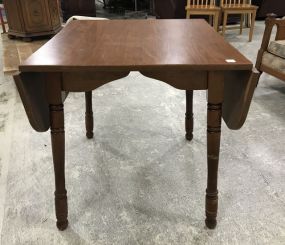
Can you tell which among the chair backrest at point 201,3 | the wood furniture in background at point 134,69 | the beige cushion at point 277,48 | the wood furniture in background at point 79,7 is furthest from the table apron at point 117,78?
the wood furniture in background at point 79,7

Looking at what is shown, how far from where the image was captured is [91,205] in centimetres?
145

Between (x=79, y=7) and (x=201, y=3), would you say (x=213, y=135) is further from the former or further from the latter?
(x=79, y=7)

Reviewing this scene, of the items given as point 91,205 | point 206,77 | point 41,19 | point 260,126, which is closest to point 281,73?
point 260,126

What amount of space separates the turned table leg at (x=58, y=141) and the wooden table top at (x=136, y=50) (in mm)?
90

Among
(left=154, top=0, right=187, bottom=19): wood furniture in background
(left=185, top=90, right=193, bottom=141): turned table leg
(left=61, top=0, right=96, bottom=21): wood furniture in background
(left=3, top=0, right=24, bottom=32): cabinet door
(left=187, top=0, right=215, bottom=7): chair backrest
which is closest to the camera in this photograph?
(left=185, top=90, right=193, bottom=141): turned table leg

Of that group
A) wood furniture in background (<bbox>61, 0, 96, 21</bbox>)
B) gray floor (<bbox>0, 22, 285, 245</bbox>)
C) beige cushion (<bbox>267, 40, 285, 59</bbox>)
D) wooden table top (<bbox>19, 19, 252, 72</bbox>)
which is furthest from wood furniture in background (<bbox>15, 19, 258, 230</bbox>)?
wood furniture in background (<bbox>61, 0, 96, 21</bbox>)

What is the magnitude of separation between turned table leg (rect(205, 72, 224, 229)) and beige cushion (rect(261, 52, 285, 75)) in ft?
4.86

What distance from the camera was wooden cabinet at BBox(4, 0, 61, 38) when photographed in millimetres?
3645

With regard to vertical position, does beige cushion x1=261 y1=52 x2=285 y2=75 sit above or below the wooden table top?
below

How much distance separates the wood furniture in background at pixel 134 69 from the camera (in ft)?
3.42

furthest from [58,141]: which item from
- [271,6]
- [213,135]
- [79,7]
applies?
[271,6]

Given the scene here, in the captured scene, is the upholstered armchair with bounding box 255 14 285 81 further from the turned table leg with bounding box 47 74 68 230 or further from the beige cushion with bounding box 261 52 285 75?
the turned table leg with bounding box 47 74 68 230

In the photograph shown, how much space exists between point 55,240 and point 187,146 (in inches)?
36.1

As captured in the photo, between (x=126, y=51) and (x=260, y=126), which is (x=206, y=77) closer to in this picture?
(x=126, y=51)
